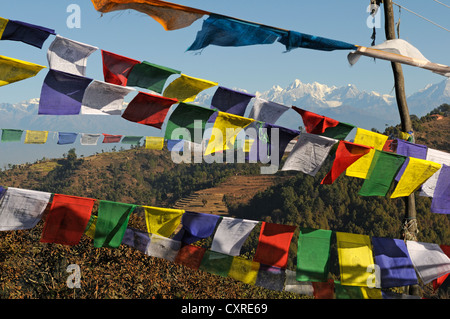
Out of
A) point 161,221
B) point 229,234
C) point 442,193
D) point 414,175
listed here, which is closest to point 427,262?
point 442,193

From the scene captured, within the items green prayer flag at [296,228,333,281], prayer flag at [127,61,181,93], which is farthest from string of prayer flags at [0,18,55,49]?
green prayer flag at [296,228,333,281]

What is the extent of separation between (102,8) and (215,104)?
11.1ft

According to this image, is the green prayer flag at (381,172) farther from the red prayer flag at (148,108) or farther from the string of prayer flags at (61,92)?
the string of prayer flags at (61,92)

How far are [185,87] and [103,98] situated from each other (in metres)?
1.54

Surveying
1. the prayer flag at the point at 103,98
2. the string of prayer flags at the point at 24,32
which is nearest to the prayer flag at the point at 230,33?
the prayer flag at the point at 103,98

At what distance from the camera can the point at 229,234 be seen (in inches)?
313

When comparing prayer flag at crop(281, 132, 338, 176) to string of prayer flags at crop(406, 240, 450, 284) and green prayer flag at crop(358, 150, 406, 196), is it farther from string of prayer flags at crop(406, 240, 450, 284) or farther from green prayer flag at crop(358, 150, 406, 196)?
string of prayer flags at crop(406, 240, 450, 284)

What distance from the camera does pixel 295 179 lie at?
73.5 metres

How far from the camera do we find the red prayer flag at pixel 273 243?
7.94 m

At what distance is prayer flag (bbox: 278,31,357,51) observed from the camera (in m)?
6.02

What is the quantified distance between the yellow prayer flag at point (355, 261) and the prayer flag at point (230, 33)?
3.62 meters

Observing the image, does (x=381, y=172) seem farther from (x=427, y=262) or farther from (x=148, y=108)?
(x=148, y=108)
